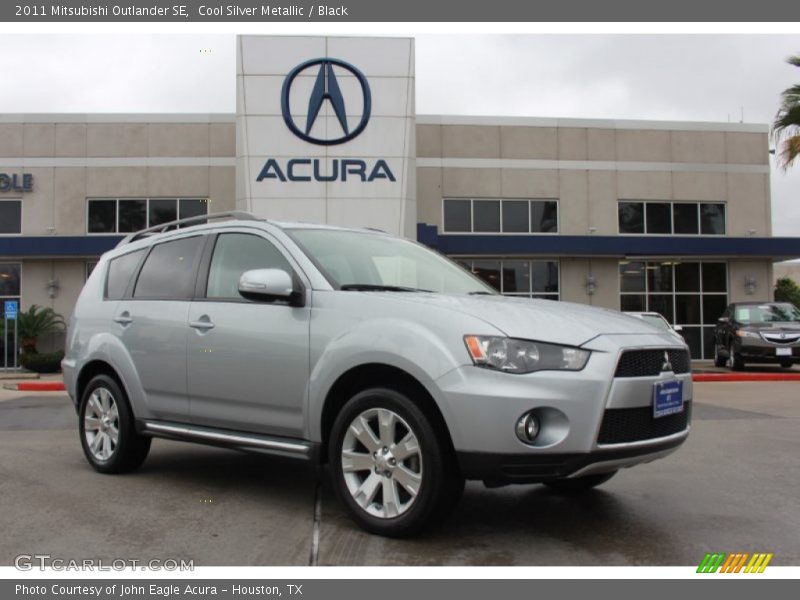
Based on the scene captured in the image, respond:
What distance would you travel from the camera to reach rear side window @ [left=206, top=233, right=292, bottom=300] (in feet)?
16.9

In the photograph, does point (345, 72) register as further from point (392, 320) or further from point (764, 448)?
point (392, 320)

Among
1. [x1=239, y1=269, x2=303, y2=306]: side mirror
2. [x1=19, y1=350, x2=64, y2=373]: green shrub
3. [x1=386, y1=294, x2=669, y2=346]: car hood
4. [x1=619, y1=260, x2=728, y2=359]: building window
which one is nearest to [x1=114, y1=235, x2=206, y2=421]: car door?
[x1=239, y1=269, x2=303, y2=306]: side mirror

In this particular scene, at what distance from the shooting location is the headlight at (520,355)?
387cm

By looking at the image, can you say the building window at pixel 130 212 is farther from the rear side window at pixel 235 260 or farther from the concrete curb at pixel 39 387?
the rear side window at pixel 235 260

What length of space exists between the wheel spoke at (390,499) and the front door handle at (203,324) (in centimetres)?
176

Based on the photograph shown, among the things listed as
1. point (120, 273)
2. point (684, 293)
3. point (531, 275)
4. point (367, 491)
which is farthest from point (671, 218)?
point (367, 491)

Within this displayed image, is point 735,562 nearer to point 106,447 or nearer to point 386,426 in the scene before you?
point 386,426

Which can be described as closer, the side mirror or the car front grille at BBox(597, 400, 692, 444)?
the car front grille at BBox(597, 400, 692, 444)

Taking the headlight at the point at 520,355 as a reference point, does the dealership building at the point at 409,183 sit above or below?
above

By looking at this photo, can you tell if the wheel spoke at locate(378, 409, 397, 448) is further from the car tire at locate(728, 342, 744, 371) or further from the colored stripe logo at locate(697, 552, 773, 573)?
the car tire at locate(728, 342, 744, 371)

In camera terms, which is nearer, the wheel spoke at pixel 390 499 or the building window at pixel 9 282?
the wheel spoke at pixel 390 499

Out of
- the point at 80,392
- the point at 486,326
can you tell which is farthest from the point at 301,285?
the point at 80,392

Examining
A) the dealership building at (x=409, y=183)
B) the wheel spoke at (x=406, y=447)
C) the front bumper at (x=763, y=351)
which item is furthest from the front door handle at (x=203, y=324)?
the front bumper at (x=763, y=351)

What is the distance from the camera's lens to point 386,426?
163 inches
